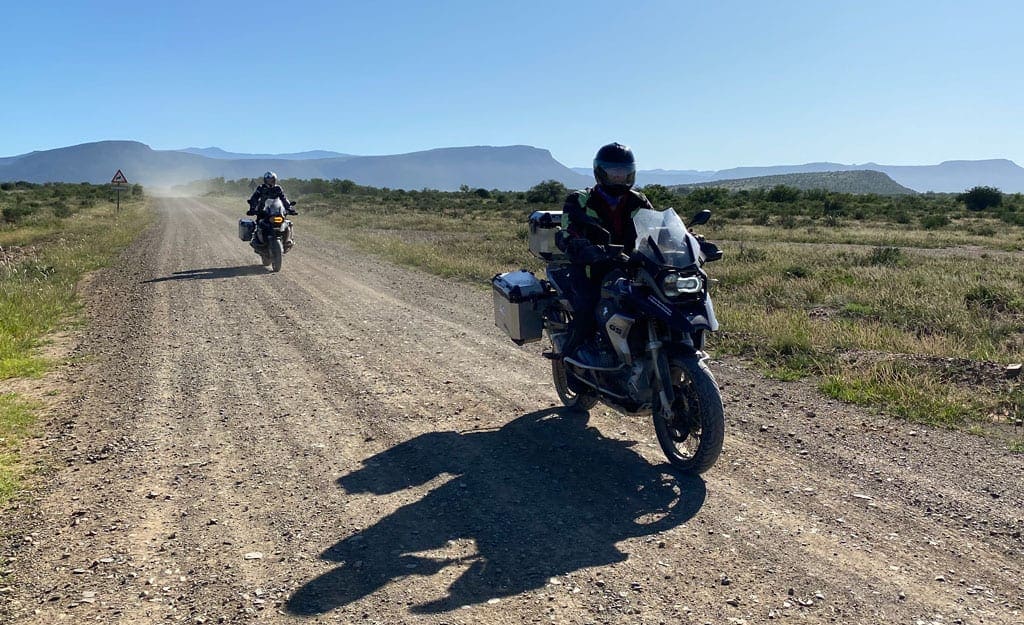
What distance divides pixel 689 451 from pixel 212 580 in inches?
118

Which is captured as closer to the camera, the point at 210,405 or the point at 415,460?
the point at 415,460

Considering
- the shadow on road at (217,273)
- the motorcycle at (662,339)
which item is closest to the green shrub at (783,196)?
the shadow on road at (217,273)

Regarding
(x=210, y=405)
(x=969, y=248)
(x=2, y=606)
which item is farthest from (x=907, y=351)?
(x=969, y=248)

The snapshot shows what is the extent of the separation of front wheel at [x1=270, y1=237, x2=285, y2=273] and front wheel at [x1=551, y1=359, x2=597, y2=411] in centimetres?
1011

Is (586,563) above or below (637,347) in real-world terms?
below

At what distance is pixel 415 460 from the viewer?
16.4ft

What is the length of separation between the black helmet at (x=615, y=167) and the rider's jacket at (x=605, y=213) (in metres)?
0.08

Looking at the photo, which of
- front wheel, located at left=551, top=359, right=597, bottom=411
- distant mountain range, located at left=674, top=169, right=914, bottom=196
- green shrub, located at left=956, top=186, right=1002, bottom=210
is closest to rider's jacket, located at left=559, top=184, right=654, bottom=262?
front wheel, located at left=551, top=359, right=597, bottom=411

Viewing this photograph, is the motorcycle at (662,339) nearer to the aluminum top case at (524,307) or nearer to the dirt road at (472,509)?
the dirt road at (472,509)

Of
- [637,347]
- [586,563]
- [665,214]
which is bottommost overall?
[586,563]

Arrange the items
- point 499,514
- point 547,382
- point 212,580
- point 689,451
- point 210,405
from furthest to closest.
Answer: point 547,382
point 210,405
point 689,451
point 499,514
point 212,580

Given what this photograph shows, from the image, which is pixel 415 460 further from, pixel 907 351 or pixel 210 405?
pixel 907 351

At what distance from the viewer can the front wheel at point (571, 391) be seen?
574 cm

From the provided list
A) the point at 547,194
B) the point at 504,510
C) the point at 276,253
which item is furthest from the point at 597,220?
the point at 547,194
